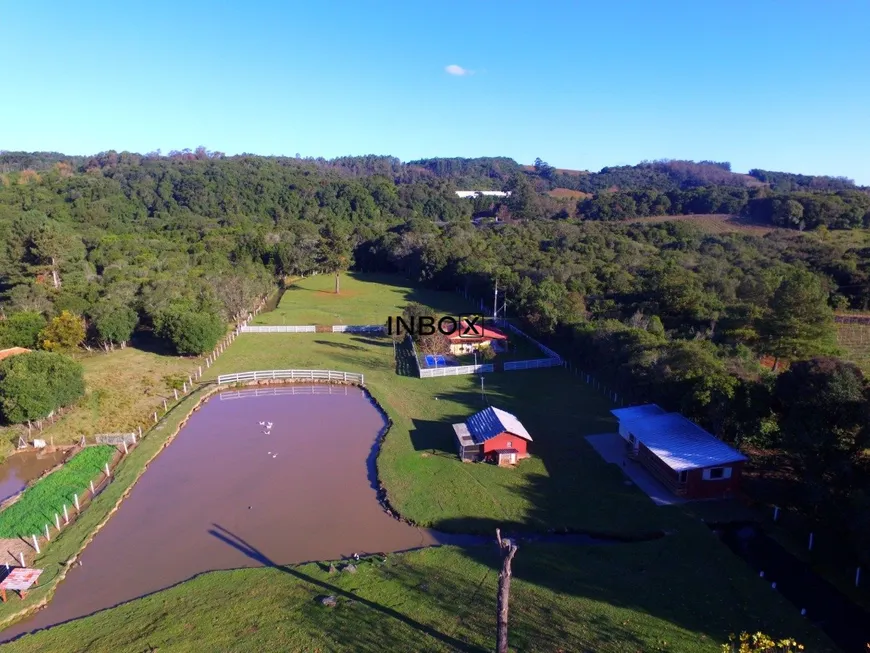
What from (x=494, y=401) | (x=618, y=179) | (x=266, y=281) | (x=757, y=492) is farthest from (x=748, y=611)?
(x=618, y=179)

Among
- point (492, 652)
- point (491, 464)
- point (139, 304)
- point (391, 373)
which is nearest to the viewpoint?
point (492, 652)

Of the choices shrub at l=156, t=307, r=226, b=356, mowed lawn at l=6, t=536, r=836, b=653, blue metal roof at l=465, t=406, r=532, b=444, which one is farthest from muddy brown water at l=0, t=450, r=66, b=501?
blue metal roof at l=465, t=406, r=532, b=444

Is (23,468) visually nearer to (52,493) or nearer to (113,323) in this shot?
(52,493)

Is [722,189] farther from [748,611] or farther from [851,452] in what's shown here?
[748,611]

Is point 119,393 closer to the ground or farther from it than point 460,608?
farther from it

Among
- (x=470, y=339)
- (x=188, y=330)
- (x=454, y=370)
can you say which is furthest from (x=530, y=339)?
(x=188, y=330)

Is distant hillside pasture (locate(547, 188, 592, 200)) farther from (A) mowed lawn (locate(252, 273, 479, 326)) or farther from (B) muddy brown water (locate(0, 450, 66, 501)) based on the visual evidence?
(B) muddy brown water (locate(0, 450, 66, 501))

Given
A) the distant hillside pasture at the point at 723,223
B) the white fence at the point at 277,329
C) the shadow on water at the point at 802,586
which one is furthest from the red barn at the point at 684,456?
the distant hillside pasture at the point at 723,223

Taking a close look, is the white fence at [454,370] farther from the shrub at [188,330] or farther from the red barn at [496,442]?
the shrub at [188,330]
